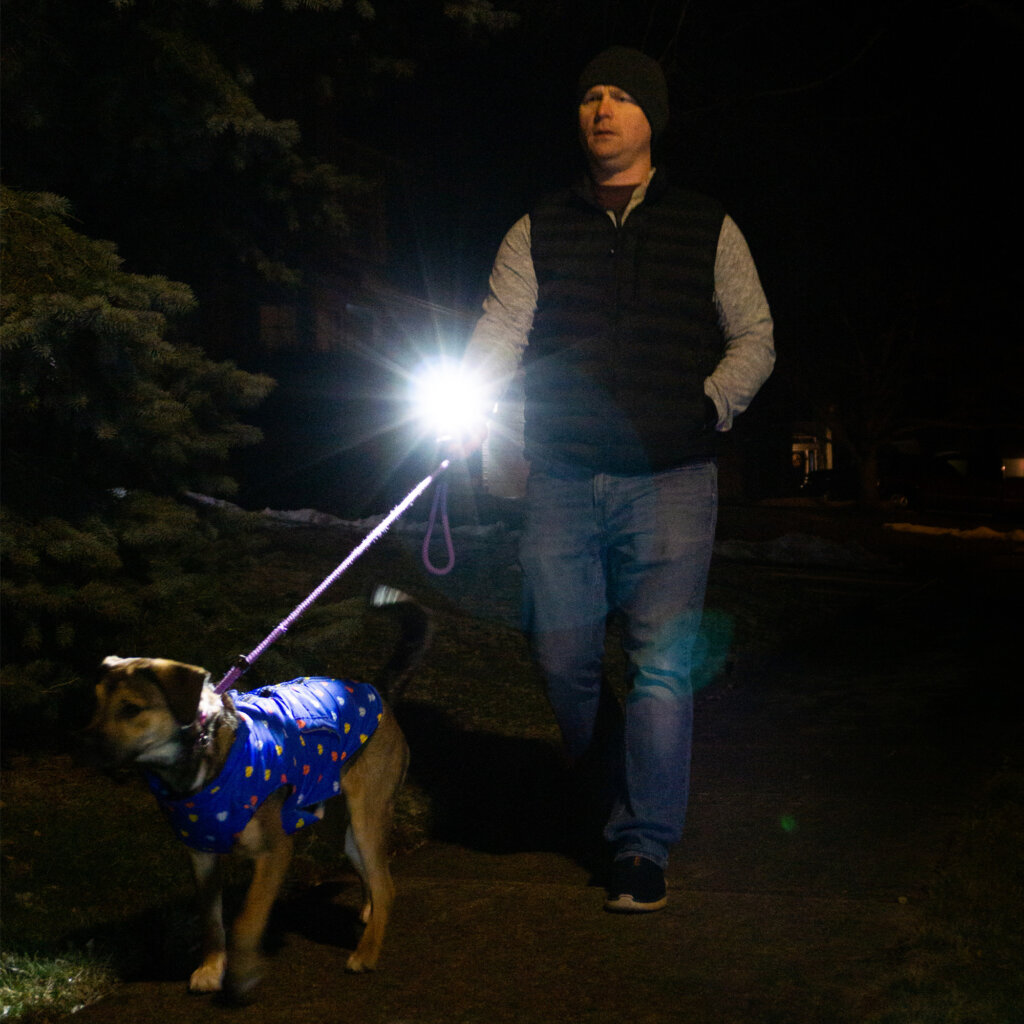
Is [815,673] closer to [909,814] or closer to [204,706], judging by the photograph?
[909,814]

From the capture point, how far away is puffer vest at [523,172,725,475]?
3.58 meters

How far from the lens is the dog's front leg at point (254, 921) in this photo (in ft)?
8.75

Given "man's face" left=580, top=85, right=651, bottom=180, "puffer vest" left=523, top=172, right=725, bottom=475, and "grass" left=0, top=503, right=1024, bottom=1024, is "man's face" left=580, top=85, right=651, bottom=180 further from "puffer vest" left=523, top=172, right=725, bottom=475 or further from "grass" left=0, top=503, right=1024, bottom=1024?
"grass" left=0, top=503, right=1024, bottom=1024

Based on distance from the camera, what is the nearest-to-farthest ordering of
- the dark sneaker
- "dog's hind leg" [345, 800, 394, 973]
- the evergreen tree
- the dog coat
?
the dog coat < "dog's hind leg" [345, 800, 394, 973] < the dark sneaker < the evergreen tree

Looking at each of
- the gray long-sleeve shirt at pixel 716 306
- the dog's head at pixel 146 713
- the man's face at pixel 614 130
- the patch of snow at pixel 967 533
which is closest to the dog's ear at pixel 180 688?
the dog's head at pixel 146 713

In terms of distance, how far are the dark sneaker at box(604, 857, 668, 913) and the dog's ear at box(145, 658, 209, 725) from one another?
1.43 meters

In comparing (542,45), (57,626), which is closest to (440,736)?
(57,626)

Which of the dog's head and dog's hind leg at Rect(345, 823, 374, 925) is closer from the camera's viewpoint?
the dog's head

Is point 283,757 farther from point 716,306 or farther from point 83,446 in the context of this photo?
point 83,446

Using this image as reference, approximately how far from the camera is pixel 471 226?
83.1 feet

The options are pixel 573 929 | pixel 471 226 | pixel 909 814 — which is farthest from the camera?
pixel 471 226

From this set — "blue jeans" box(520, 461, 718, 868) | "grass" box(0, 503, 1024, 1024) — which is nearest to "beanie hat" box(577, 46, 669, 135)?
"blue jeans" box(520, 461, 718, 868)


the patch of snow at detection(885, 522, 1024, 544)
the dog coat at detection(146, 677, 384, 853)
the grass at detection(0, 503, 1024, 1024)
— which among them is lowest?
the patch of snow at detection(885, 522, 1024, 544)

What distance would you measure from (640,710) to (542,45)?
33.6 ft
